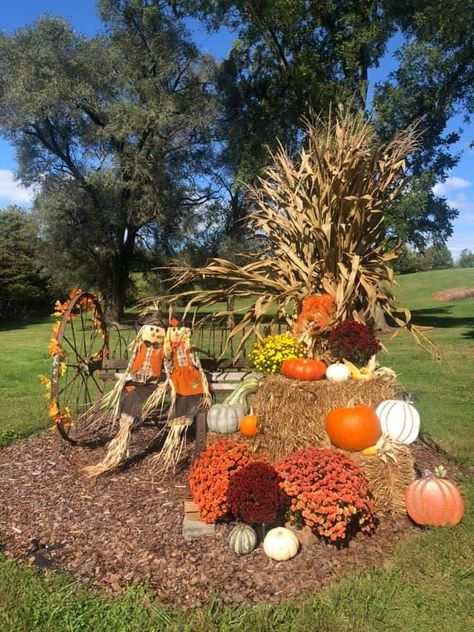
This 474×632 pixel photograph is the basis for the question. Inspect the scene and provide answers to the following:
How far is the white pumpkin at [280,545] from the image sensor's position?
3.12m

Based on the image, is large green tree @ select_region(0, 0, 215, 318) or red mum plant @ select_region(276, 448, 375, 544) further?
large green tree @ select_region(0, 0, 215, 318)

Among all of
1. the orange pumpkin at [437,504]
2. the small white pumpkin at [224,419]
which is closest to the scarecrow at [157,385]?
the small white pumpkin at [224,419]

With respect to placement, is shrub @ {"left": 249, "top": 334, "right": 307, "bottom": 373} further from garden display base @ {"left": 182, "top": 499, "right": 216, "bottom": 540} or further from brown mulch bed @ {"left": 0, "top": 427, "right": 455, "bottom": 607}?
garden display base @ {"left": 182, "top": 499, "right": 216, "bottom": 540}

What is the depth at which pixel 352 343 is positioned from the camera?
414cm

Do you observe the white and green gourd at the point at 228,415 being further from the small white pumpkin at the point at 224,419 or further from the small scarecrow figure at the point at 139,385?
the small scarecrow figure at the point at 139,385

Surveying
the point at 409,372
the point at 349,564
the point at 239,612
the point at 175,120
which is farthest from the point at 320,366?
the point at 175,120

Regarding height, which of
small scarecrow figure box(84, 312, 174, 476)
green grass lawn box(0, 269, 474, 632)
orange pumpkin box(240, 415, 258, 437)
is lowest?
green grass lawn box(0, 269, 474, 632)

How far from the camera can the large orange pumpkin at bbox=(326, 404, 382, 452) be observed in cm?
370

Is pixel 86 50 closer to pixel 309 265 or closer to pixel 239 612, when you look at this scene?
pixel 309 265

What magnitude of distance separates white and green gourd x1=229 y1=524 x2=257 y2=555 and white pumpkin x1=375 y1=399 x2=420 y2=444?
1266mm

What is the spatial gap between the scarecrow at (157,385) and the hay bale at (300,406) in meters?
0.56

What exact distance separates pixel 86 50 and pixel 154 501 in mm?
18365

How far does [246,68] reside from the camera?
20.3 metres

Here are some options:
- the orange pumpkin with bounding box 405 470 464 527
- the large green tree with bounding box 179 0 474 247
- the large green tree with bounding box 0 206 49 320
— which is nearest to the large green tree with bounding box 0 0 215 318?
the large green tree with bounding box 179 0 474 247
